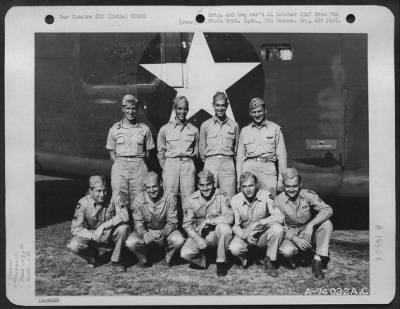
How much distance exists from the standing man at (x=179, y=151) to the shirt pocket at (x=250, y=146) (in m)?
0.23

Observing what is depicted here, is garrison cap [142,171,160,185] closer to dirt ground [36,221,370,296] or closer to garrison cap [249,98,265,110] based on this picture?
dirt ground [36,221,370,296]

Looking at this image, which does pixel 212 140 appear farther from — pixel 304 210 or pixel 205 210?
pixel 304 210

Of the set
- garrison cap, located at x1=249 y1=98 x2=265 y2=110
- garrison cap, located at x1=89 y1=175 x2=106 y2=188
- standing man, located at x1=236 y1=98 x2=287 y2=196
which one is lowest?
garrison cap, located at x1=89 y1=175 x2=106 y2=188

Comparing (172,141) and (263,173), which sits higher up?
(172,141)

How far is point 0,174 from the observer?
2064mm

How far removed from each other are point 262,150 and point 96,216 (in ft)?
2.68

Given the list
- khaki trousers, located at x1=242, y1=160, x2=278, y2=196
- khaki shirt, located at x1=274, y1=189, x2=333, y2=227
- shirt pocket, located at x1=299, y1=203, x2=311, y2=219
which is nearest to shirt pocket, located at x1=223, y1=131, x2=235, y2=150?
khaki trousers, located at x1=242, y1=160, x2=278, y2=196

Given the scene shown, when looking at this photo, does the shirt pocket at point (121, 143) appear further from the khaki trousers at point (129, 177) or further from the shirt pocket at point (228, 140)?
the shirt pocket at point (228, 140)

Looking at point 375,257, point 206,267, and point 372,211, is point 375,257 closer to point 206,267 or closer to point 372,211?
point 372,211

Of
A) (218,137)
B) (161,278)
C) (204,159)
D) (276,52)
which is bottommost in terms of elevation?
(161,278)

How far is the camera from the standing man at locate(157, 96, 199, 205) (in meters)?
2.08

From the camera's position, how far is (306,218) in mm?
→ 2094

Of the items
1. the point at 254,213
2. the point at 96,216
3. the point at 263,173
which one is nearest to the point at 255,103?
the point at 263,173

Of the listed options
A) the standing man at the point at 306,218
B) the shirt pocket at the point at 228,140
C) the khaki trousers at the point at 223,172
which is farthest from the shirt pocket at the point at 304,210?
the shirt pocket at the point at 228,140
